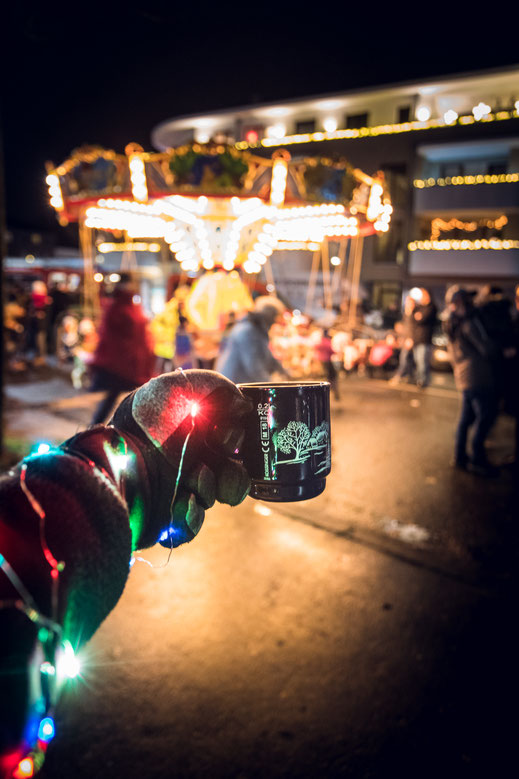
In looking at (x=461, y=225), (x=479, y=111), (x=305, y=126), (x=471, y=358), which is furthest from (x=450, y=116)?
(x=471, y=358)

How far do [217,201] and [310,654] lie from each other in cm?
635

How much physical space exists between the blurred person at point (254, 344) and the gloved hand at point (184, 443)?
12.7 feet

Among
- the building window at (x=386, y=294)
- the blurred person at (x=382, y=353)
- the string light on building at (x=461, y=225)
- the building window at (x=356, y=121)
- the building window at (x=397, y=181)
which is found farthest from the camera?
the building window at (x=356, y=121)

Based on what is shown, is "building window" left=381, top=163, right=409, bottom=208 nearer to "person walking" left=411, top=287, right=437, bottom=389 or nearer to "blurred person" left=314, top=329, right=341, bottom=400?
"person walking" left=411, top=287, right=437, bottom=389

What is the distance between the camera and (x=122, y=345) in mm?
5707

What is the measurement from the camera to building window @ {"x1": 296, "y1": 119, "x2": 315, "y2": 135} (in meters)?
27.5

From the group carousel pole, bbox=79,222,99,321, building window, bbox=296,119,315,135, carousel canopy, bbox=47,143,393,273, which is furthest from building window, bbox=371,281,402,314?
carousel canopy, bbox=47,143,393,273

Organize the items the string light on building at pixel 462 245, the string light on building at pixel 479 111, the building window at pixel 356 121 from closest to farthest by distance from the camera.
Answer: the string light on building at pixel 479 111, the string light on building at pixel 462 245, the building window at pixel 356 121

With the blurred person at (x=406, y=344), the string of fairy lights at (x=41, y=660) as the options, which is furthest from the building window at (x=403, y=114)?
the string of fairy lights at (x=41, y=660)

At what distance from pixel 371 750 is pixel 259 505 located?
2.89m

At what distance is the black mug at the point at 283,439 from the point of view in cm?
93

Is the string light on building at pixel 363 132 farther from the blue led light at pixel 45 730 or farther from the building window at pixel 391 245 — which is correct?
the blue led light at pixel 45 730

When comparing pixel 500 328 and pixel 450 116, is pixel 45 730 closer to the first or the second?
pixel 500 328

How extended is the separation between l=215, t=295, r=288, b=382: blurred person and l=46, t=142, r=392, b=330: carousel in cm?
210
